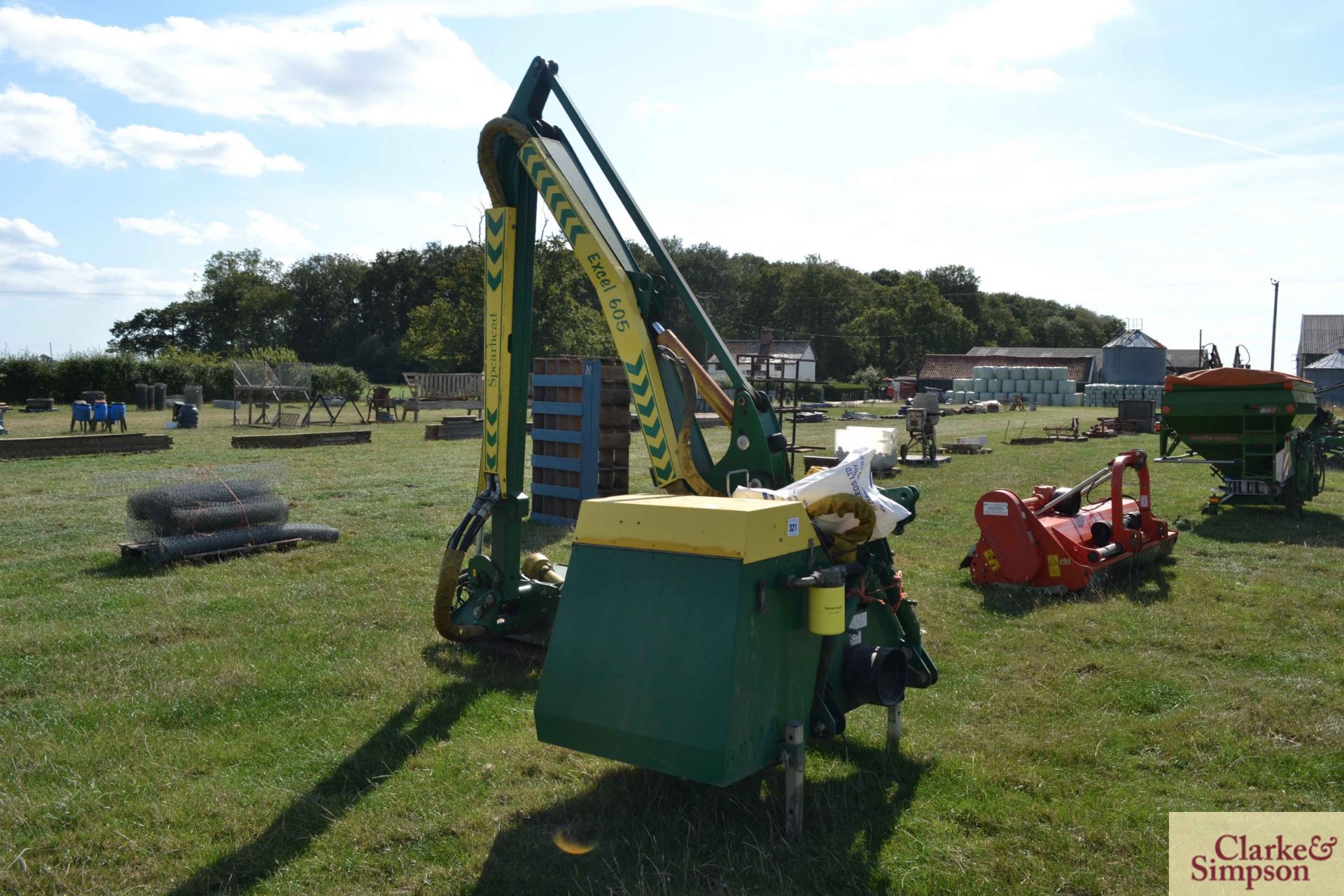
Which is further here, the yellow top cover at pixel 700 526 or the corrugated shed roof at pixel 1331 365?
the corrugated shed roof at pixel 1331 365

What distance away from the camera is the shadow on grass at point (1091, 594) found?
8406 millimetres

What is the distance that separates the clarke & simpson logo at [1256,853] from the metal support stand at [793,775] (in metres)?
1.43

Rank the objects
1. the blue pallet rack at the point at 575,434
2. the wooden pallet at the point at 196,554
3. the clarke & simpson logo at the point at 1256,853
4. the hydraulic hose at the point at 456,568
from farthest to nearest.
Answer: the blue pallet rack at the point at 575,434
the wooden pallet at the point at 196,554
the hydraulic hose at the point at 456,568
the clarke & simpson logo at the point at 1256,853

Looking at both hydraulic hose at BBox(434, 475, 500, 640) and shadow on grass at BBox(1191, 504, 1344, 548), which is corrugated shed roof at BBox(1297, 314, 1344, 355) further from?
hydraulic hose at BBox(434, 475, 500, 640)

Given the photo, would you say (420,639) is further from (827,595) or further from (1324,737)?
(1324,737)

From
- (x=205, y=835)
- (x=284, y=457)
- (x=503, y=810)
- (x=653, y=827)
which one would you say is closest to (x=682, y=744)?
(x=653, y=827)

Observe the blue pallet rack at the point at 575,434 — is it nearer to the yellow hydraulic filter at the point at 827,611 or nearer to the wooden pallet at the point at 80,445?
the yellow hydraulic filter at the point at 827,611

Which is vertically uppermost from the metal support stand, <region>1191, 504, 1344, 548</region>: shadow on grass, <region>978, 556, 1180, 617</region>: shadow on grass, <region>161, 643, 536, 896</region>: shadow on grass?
the metal support stand

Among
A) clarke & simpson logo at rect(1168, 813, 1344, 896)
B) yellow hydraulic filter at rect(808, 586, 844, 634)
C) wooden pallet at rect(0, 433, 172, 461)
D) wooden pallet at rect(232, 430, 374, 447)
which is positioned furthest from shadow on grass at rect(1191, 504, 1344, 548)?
wooden pallet at rect(0, 433, 172, 461)

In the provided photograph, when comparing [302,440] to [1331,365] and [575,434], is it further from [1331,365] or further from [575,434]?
[1331,365]

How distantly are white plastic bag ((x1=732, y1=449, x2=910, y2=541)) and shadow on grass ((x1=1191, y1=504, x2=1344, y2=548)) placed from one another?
9.30m

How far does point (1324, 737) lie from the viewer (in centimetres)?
532

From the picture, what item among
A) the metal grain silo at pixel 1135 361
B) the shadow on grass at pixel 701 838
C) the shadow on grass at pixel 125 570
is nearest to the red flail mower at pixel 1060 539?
the shadow on grass at pixel 701 838

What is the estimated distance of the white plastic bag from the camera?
14.7ft
